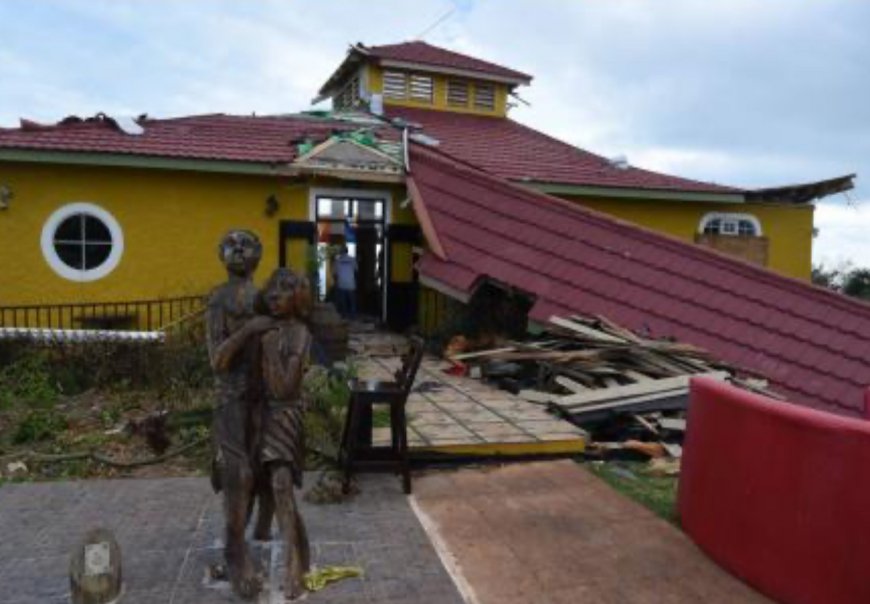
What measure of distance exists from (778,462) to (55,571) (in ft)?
14.5

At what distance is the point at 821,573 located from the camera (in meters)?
3.87

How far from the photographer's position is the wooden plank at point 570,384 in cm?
837

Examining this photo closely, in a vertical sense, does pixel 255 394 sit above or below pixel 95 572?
above

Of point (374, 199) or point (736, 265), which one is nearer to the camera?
point (736, 265)

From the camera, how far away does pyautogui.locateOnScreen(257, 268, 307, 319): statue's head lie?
3.94 metres

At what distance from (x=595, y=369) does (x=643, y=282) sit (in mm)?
2551

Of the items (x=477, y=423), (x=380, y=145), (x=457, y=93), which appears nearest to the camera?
(x=477, y=423)

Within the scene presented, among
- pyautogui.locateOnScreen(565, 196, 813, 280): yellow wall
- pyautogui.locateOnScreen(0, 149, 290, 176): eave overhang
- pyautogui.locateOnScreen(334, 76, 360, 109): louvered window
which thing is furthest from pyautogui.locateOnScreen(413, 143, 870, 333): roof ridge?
pyautogui.locateOnScreen(334, 76, 360, 109): louvered window

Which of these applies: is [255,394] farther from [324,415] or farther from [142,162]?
[142,162]

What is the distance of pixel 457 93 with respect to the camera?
18.8 m

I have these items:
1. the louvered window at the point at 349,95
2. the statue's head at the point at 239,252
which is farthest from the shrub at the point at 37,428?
the louvered window at the point at 349,95

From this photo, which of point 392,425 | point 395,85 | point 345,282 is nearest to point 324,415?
point 392,425

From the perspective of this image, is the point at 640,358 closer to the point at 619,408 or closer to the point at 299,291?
the point at 619,408

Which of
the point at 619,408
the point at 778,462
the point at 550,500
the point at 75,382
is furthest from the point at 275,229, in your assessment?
the point at 778,462
